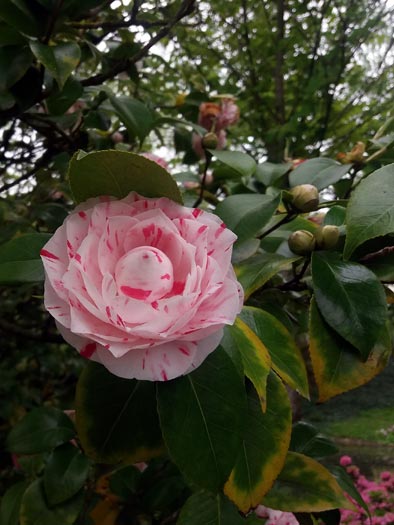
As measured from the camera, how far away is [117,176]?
14.7 inches

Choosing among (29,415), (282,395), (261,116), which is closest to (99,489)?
(29,415)

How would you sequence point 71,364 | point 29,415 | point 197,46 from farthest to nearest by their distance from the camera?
point 197,46, point 71,364, point 29,415

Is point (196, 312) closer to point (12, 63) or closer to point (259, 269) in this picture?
point (259, 269)

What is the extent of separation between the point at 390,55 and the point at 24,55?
1590mm

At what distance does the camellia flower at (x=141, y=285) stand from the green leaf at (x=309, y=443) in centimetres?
42

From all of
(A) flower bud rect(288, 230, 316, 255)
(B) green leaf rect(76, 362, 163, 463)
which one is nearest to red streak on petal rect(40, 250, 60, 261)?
(B) green leaf rect(76, 362, 163, 463)

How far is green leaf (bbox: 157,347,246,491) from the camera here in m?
0.38

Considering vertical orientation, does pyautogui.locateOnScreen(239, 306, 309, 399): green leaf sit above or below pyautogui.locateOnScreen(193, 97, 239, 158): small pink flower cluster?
below

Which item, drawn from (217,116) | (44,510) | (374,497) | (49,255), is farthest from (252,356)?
(374,497)

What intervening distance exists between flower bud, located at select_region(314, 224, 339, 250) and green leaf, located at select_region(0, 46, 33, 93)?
41 cm

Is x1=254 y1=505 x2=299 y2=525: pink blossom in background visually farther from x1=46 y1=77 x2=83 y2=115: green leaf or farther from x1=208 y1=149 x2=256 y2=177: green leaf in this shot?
x1=46 y1=77 x2=83 y2=115: green leaf

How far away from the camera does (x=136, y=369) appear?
0.33 m

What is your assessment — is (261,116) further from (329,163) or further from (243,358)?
(243,358)

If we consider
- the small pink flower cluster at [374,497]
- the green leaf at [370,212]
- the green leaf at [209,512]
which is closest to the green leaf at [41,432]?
the green leaf at [209,512]
